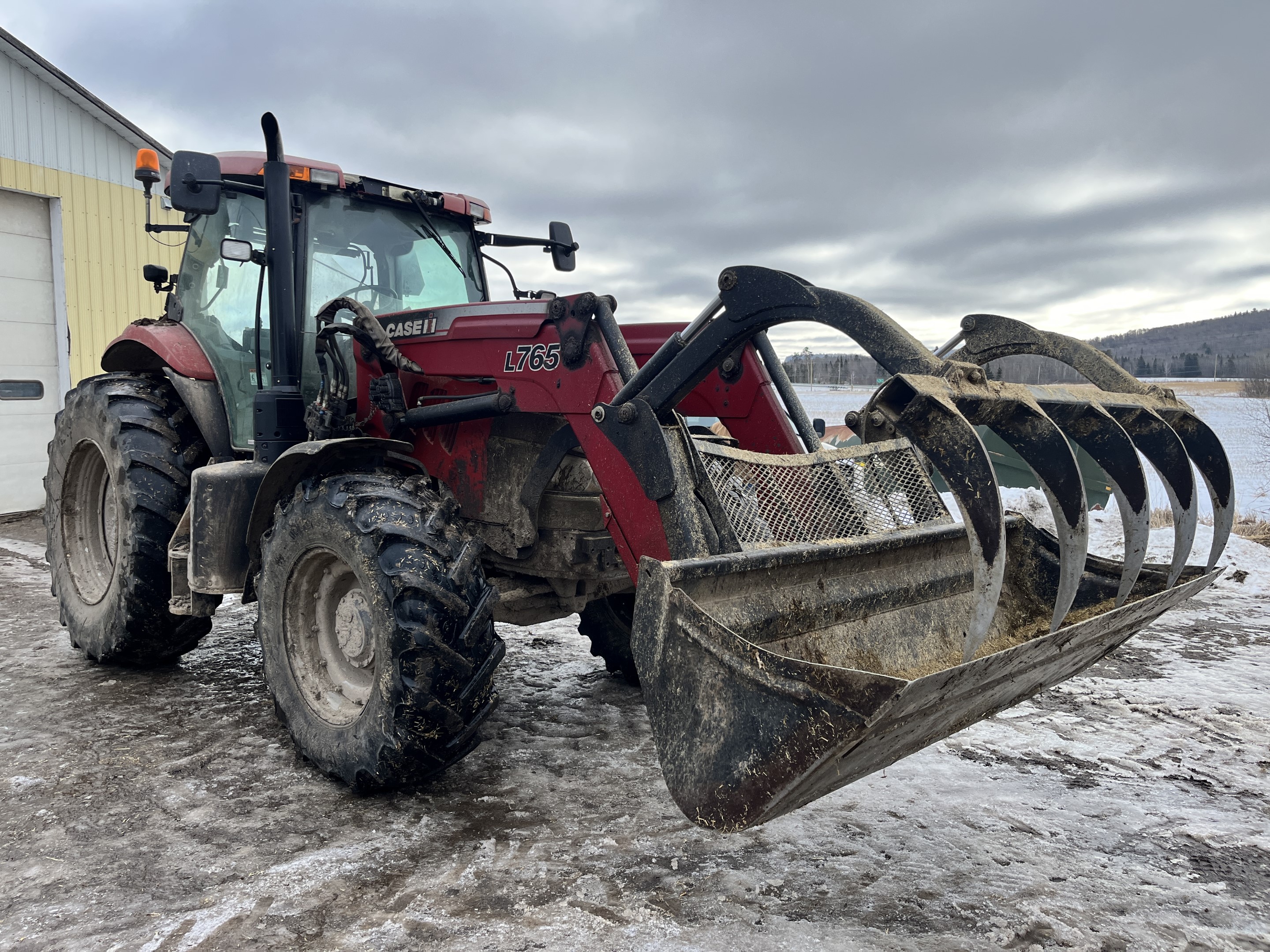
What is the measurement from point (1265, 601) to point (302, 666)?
6.59 m

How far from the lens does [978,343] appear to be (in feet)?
9.41

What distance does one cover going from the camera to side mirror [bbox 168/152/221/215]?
364 centimetres

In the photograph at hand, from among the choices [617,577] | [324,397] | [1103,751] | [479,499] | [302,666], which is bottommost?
[1103,751]

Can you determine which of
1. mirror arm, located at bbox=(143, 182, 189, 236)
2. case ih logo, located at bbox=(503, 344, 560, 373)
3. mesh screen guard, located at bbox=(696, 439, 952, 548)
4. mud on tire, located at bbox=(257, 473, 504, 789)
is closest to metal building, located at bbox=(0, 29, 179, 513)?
mirror arm, located at bbox=(143, 182, 189, 236)

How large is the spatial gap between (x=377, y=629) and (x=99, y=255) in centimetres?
911

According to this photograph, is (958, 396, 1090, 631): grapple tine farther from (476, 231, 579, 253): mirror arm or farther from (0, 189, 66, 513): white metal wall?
(0, 189, 66, 513): white metal wall

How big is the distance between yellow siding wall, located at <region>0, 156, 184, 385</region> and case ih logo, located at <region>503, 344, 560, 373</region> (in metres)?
7.99

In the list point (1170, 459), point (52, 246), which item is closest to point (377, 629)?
point (1170, 459)

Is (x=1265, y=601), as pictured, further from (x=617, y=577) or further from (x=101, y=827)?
(x=101, y=827)

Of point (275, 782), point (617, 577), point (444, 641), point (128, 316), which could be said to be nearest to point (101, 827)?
point (275, 782)

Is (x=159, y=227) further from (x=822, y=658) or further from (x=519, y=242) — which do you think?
(x=822, y=658)

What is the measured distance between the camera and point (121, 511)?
4.52 metres

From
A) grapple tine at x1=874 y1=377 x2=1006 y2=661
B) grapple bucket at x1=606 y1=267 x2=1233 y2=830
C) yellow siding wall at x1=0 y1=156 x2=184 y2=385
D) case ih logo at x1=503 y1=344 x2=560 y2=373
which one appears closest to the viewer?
grapple tine at x1=874 y1=377 x2=1006 y2=661

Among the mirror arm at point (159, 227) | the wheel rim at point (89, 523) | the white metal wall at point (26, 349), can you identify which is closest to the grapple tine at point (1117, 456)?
the mirror arm at point (159, 227)
